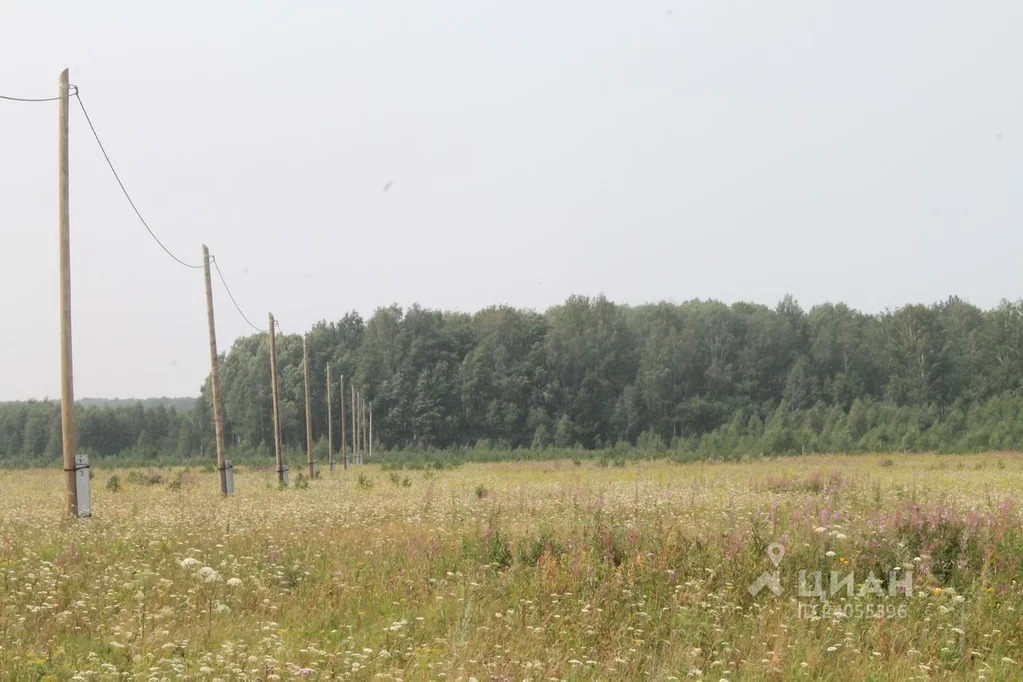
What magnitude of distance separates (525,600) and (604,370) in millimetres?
96738

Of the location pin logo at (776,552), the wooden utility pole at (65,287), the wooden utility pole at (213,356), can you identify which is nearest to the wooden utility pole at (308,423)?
the wooden utility pole at (213,356)

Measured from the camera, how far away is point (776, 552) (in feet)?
31.0

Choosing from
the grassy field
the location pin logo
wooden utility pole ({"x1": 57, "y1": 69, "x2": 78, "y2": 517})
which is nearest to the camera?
the grassy field

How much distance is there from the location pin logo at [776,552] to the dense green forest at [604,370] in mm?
84155

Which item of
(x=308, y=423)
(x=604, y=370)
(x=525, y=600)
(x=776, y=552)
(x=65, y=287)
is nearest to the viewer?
(x=525, y=600)

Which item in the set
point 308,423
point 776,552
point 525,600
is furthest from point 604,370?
point 525,600

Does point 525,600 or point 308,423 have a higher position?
point 308,423

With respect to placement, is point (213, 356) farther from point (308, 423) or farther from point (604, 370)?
point (604, 370)

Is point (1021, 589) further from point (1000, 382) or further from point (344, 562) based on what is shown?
point (1000, 382)

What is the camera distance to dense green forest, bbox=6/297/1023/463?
312 feet

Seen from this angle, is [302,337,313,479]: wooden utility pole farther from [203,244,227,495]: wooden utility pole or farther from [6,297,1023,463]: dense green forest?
[6,297,1023,463]: dense green forest

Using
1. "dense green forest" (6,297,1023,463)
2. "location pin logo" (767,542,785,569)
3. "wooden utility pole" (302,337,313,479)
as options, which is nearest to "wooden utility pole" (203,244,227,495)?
"wooden utility pole" (302,337,313,479)

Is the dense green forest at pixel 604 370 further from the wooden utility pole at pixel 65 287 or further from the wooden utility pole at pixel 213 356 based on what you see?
the wooden utility pole at pixel 65 287

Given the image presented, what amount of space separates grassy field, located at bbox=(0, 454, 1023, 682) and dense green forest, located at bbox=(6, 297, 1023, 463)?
83.2 meters
